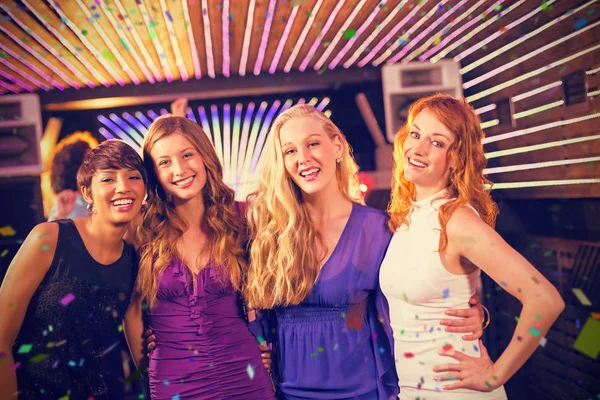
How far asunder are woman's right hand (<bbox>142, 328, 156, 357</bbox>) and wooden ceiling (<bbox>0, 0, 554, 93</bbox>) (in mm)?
2108

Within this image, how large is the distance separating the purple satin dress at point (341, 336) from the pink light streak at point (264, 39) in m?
2.14

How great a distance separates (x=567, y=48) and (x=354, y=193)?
2104 millimetres

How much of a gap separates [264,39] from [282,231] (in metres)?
2.56

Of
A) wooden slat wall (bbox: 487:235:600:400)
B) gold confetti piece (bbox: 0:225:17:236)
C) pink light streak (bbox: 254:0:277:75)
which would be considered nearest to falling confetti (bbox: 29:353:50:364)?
pink light streak (bbox: 254:0:277:75)

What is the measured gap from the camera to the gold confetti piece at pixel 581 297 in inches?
130

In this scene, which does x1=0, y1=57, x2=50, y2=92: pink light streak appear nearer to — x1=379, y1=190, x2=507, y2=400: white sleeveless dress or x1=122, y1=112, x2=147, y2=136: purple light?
x1=122, y1=112, x2=147, y2=136: purple light

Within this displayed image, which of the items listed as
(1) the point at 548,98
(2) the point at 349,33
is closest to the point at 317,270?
(1) the point at 548,98

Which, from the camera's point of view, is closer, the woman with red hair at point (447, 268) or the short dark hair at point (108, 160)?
the woman with red hair at point (447, 268)

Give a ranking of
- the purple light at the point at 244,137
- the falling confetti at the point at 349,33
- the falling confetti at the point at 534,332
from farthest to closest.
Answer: the purple light at the point at 244,137, the falling confetti at the point at 349,33, the falling confetti at the point at 534,332

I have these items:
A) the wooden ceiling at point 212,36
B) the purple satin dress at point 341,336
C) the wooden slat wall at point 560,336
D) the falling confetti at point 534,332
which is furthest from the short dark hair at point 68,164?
the wooden slat wall at point 560,336

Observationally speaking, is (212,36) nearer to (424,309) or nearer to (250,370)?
(250,370)

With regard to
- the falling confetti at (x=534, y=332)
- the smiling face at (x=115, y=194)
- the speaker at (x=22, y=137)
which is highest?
the speaker at (x=22, y=137)

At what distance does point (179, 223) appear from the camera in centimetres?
189

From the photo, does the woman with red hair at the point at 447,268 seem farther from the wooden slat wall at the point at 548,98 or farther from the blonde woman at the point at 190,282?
the wooden slat wall at the point at 548,98
